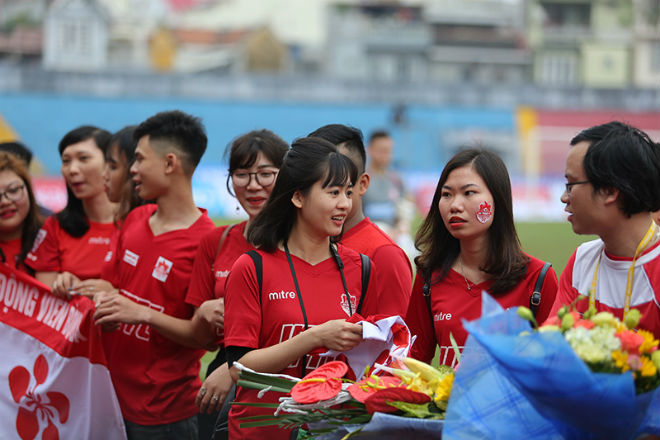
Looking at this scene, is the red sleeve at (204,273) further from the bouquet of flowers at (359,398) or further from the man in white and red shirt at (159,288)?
the bouquet of flowers at (359,398)

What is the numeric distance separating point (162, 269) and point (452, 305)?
1.53 metres

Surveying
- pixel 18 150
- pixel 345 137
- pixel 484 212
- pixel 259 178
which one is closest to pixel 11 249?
pixel 18 150

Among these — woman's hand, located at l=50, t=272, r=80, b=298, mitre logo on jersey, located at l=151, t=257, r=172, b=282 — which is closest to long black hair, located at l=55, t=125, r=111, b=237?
woman's hand, located at l=50, t=272, r=80, b=298

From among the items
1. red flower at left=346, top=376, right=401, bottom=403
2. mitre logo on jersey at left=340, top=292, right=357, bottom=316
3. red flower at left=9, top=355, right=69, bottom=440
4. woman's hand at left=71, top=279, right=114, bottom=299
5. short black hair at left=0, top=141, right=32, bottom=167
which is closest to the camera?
red flower at left=346, top=376, right=401, bottom=403

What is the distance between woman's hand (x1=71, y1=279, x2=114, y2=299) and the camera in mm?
4223

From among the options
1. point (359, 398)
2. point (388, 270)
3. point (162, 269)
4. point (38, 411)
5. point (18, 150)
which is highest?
point (18, 150)

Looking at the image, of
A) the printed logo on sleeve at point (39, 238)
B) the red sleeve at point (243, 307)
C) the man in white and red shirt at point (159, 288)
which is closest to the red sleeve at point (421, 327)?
the red sleeve at point (243, 307)

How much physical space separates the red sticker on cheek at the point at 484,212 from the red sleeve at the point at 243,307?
32.5 inches

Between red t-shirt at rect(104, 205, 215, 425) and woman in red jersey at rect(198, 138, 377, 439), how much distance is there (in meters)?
0.95

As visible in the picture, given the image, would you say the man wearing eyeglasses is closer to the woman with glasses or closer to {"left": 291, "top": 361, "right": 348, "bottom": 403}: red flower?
{"left": 291, "top": 361, "right": 348, "bottom": 403}: red flower

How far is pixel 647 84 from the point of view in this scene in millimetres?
46438

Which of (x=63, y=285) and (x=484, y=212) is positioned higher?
(x=484, y=212)

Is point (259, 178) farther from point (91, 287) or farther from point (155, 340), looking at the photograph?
point (91, 287)

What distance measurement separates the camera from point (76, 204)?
15.6ft
